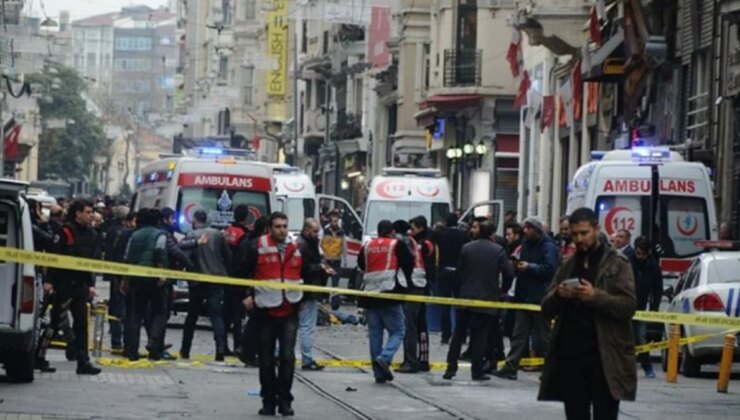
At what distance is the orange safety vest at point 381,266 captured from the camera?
23109mm

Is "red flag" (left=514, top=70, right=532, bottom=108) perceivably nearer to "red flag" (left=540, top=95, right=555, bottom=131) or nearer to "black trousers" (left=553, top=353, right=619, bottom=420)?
"red flag" (left=540, top=95, right=555, bottom=131)

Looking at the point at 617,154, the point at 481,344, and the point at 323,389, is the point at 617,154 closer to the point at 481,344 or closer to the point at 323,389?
the point at 481,344

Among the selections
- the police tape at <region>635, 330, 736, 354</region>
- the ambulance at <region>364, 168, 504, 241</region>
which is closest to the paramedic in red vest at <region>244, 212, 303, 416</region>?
the police tape at <region>635, 330, 736, 354</region>

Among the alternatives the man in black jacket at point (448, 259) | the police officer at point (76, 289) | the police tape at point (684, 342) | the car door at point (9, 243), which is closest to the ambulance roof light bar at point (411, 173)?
the man in black jacket at point (448, 259)

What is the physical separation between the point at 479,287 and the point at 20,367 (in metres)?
5.32

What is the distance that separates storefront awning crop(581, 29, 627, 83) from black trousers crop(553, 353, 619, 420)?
100 ft

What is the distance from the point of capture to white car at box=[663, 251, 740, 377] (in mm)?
24016

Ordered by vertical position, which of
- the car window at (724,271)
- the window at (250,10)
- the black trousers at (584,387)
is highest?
the window at (250,10)

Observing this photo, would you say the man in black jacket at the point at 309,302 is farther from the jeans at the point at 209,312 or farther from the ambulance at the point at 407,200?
the ambulance at the point at 407,200

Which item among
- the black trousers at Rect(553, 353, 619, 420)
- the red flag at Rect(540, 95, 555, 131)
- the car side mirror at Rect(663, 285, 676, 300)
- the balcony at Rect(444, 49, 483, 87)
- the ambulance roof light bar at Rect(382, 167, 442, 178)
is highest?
the balcony at Rect(444, 49, 483, 87)

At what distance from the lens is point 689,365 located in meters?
25.2

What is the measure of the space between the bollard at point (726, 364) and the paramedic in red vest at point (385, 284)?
11.1 feet

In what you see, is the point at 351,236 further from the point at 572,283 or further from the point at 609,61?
the point at 572,283

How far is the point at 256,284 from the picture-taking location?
18719 millimetres
